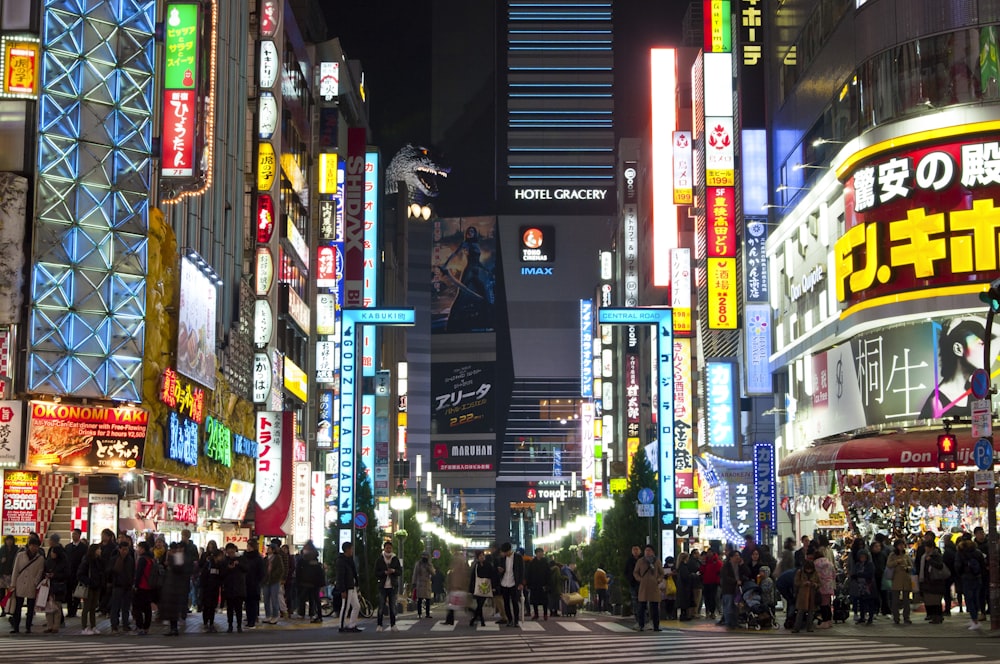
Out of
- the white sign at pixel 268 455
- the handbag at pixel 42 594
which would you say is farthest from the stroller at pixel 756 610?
the white sign at pixel 268 455

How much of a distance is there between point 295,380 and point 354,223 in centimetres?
1548

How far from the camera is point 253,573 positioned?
2620 cm

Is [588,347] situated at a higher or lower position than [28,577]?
higher

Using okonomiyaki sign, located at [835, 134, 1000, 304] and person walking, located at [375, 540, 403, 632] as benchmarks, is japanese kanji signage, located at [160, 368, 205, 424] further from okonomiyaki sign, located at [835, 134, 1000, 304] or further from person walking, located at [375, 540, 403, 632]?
okonomiyaki sign, located at [835, 134, 1000, 304]

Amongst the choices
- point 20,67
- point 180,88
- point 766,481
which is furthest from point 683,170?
point 20,67

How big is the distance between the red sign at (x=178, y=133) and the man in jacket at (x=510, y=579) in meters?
14.4

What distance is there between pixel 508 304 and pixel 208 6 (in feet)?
443

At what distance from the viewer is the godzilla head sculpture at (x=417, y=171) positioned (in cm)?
15775

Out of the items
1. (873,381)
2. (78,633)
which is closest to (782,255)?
(873,381)

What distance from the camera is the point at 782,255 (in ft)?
164

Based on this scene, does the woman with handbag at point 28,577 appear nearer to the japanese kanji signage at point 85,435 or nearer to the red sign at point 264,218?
the japanese kanji signage at point 85,435

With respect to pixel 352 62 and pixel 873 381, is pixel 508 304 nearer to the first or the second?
pixel 352 62

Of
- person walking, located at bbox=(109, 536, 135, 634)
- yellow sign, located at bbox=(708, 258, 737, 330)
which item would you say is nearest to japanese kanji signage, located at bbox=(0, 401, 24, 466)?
person walking, located at bbox=(109, 536, 135, 634)

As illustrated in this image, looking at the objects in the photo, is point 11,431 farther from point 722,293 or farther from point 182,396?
point 722,293
